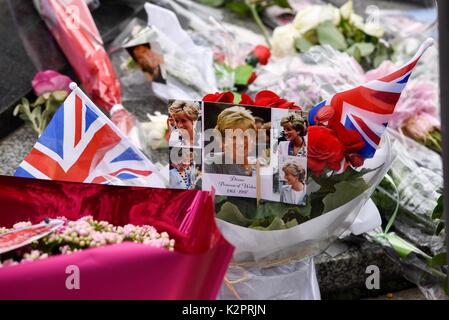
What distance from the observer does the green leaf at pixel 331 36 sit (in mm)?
3066

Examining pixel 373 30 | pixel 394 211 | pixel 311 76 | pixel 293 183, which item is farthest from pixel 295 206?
pixel 373 30

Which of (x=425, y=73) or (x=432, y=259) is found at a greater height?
(x=432, y=259)

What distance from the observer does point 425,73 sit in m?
2.97

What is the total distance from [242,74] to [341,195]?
1339 millimetres

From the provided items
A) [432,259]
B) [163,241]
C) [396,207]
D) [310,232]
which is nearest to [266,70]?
[396,207]

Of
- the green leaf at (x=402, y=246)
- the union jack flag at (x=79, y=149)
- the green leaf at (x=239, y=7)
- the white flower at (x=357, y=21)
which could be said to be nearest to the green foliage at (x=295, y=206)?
the union jack flag at (x=79, y=149)

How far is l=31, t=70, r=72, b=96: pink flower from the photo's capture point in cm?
262

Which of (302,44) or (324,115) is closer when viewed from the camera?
(324,115)

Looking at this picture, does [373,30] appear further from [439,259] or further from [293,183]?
[293,183]

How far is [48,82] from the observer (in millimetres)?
2623

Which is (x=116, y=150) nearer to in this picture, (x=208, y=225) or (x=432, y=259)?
(x=208, y=225)

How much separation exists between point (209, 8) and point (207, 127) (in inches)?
78.3

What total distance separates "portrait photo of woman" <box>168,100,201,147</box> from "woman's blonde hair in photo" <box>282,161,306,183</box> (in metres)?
0.19
